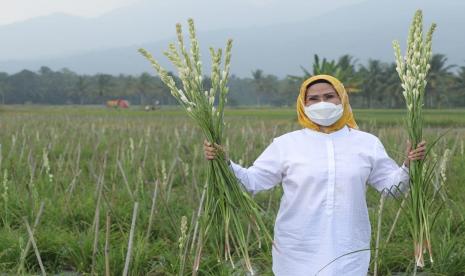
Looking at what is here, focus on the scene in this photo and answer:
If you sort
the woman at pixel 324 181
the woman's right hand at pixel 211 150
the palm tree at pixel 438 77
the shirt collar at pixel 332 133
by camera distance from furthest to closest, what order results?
the palm tree at pixel 438 77
the shirt collar at pixel 332 133
the woman at pixel 324 181
the woman's right hand at pixel 211 150

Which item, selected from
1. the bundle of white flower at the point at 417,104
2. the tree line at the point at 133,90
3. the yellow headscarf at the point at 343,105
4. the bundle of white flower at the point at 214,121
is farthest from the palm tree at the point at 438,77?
the bundle of white flower at the point at 214,121

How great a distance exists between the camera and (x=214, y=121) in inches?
85.7

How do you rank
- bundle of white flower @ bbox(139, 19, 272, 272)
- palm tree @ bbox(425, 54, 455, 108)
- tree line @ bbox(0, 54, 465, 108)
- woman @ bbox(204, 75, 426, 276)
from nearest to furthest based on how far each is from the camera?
bundle of white flower @ bbox(139, 19, 272, 272) → woman @ bbox(204, 75, 426, 276) → palm tree @ bbox(425, 54, 455, 108) → tree line @ bbox(0, 54, 465, 108)

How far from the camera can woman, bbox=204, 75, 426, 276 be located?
2467 mm

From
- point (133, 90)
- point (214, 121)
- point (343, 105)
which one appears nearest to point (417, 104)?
point (343, 105)

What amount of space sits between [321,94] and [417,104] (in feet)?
1.66

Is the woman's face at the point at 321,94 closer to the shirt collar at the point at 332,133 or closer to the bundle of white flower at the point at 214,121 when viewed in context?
the shirt collar at the point at 332,133

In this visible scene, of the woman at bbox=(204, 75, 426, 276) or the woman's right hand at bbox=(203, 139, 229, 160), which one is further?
the woman at bbox=(204, 75, 426, 276)

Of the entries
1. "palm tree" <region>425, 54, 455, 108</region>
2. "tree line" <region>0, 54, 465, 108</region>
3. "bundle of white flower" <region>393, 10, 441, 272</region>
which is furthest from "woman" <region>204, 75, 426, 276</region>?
"tree line" <region>0, 54, 465, 108</region>

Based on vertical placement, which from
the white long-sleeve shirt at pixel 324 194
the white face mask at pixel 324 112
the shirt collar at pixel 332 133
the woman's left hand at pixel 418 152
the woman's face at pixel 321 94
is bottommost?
the white long-sleeve shirt at pixel 324 194

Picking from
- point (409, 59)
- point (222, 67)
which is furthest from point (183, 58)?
point (409, 59)

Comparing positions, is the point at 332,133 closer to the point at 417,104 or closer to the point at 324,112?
the point at 324,112

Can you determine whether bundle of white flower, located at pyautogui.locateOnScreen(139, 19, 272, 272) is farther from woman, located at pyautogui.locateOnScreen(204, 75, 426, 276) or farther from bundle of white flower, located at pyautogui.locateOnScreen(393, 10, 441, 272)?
bundle of white flower, located at pyautogui.locateOnScreen(393, 10, 441, 272)

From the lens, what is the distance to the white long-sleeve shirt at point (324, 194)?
247cm
